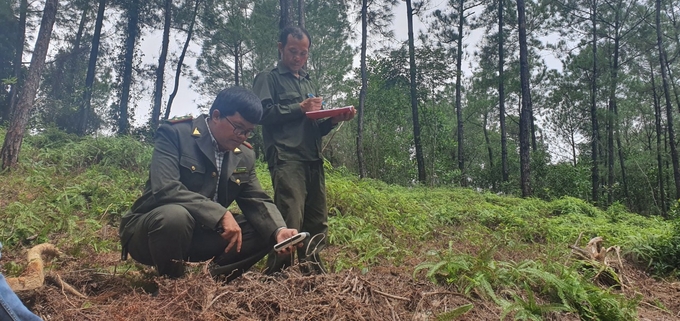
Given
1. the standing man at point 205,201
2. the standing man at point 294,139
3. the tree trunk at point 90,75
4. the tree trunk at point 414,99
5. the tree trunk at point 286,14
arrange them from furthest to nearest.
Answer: the tree trunk at point 414,99, the tree trunk at point 90,75, the tree trunk at point 286,14, the standing man at point 294,139, the standing man at point 205,201

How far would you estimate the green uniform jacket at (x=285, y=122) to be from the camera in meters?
2.73

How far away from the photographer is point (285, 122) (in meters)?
2.78

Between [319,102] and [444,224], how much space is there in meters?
3.41

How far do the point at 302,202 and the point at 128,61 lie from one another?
1587cm

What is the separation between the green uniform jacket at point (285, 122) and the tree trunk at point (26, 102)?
5.35 meters

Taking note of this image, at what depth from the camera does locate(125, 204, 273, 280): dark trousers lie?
191cm

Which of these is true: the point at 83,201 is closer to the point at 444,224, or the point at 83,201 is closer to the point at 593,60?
the point at 444,224

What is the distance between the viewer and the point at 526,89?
1218 cm

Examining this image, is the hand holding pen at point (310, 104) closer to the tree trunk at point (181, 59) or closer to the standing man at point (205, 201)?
the standing man at point (205, 201)

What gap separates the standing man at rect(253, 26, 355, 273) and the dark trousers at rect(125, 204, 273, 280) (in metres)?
0.37

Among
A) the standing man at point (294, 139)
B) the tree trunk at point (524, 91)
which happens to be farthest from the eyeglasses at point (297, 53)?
the tree trunk at point (524, 91)

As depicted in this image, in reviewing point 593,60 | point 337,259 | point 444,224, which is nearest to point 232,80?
point 593,60

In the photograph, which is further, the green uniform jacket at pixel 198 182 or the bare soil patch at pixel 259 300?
the green uniform jacket at pixel 198 182

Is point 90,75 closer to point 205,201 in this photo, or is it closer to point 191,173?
point 191,173
